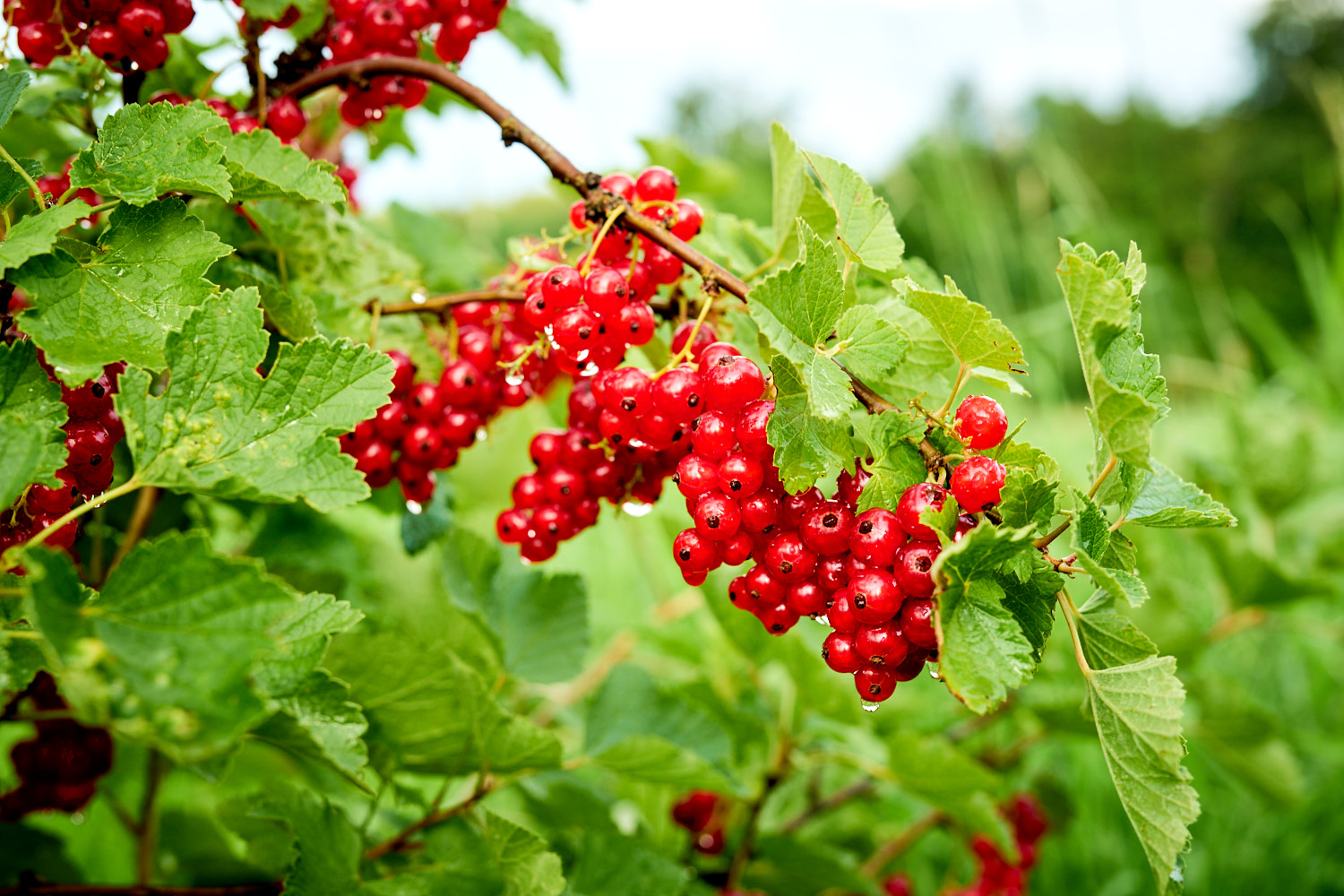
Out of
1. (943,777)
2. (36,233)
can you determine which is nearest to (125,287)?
(36,233)

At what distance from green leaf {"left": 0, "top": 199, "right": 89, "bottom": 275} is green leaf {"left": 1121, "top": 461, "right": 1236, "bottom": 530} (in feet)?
2.53

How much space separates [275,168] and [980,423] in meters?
0.59

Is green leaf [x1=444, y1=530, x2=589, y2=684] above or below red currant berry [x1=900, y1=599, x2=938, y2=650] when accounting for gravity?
below

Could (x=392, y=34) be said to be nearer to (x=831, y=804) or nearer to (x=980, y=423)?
(x=980, y=423)

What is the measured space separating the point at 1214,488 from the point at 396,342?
1736mm

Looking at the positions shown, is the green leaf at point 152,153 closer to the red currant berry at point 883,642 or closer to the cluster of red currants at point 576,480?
the cluster of red currants at point 576,480

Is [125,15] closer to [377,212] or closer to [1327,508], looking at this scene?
[377,212]

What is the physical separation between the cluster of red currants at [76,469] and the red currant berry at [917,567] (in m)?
0.59

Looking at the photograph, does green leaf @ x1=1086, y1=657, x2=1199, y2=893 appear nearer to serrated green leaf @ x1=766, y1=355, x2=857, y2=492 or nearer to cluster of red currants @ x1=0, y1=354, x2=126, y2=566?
serrated green leaf @ x1=766, y1=355, x2=857, y2=492

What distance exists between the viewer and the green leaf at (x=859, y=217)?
0.79 meters

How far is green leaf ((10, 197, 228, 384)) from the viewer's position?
646 mm

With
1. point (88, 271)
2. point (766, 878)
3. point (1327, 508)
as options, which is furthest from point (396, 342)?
point (1327, 508)

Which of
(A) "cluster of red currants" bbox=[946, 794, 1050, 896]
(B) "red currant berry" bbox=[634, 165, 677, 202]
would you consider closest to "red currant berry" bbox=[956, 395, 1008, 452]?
(B) "red currant berry" bbox=[634, 165, 677, 202]

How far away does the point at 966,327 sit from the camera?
2.31 feet
